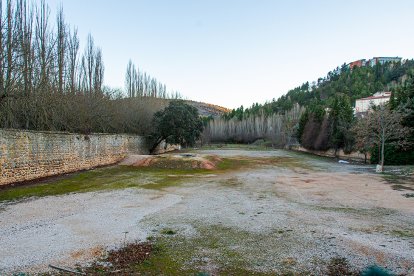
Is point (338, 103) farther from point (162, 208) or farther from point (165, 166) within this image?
point (162, 208)

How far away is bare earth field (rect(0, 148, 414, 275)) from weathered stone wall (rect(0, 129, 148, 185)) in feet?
5.99

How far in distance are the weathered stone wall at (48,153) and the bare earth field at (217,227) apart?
1.83 metres

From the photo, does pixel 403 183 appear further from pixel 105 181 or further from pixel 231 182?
pixel 105 181

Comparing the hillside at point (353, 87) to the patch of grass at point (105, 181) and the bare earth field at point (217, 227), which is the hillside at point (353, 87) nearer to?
the patch of grass at point (105, 181)

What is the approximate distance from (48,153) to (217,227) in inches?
543

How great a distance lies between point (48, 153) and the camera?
60.4 feet

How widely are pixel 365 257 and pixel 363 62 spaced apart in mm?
Answer: 175684

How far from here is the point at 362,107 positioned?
8788 centimetres

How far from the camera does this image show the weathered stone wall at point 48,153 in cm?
1509

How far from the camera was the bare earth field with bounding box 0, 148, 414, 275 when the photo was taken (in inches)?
243

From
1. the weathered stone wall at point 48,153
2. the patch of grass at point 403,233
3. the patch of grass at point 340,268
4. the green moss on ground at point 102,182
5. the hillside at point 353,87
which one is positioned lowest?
the green moss on ground at point 102,182

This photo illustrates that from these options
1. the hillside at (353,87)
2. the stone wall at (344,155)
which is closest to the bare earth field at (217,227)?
the stone wall at (344,155)

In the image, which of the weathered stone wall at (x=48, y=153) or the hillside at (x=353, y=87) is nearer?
the weathered stone wall at (x=48, y=153)

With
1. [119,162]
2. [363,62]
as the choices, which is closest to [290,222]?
[119,162]
